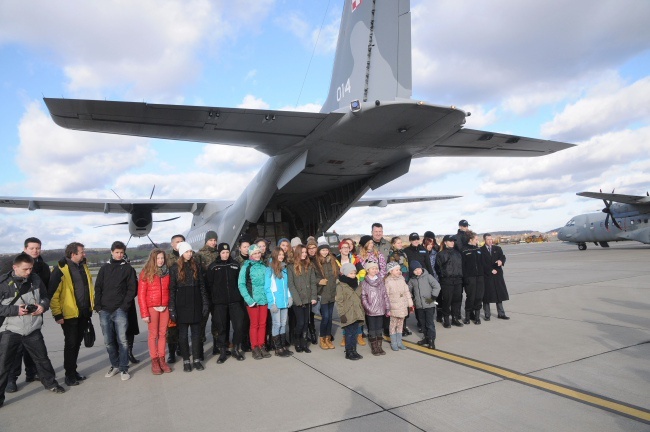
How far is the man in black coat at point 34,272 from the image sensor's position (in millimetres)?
4494

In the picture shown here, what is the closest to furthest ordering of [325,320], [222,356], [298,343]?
[222,356]
[298,343]
[325,320]

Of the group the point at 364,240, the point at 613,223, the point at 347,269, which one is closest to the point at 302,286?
the point at 347,269

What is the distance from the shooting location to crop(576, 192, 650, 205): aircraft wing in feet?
69.5

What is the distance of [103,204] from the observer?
15.7 meters

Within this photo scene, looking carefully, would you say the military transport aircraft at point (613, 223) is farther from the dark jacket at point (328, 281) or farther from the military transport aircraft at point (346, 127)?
the dark jacket at point (328, 281)

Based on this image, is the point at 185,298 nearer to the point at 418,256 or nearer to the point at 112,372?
the point at 112,372

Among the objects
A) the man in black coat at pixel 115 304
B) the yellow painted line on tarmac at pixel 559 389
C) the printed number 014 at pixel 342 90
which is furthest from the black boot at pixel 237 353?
the printed number 014 at pixel 342 90

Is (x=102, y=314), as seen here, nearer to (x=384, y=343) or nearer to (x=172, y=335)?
(x=172, y=335)

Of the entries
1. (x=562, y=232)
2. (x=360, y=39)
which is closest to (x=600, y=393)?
(x=360, y=39)

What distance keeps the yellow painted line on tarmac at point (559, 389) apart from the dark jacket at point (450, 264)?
70.6 inches

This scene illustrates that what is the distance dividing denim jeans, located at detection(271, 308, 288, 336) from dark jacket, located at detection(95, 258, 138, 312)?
1923 millimetres

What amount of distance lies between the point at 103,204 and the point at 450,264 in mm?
14386

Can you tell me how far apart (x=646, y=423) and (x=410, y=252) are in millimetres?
3842

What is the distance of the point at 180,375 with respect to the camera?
4859 mm
